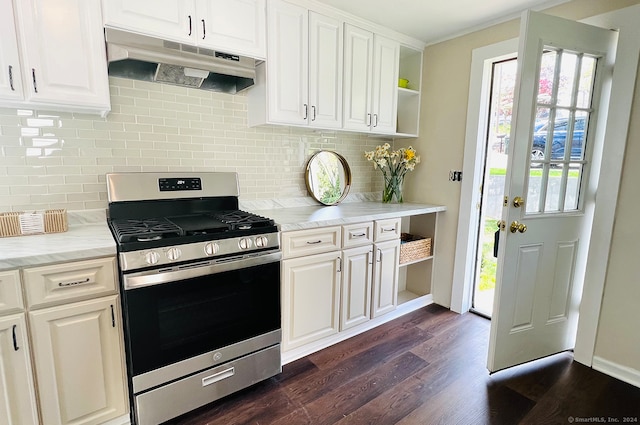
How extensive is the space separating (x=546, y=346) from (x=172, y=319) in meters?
2.37

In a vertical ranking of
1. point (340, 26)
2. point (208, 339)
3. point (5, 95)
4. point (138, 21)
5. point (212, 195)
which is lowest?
point (208, 339)

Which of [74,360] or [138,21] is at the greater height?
[138,21]

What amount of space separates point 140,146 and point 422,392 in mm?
2238

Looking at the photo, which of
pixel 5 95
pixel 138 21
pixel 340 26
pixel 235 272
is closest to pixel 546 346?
pixel 235 272

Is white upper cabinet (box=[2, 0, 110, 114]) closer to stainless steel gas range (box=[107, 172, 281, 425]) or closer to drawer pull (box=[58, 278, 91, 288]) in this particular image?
stainless steel gas range (box=[107, 172, 281, 425])

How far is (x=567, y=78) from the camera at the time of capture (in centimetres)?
193

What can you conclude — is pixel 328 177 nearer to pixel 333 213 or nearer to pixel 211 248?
pixel 333 213

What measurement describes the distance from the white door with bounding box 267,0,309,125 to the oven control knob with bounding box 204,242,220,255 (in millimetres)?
947

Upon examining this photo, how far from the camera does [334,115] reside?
7.88 feet

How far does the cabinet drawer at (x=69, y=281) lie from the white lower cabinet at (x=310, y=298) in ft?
2.98

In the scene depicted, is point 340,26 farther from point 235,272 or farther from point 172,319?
point 172,319

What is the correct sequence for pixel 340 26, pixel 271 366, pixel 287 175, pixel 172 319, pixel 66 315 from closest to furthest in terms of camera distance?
pixel 66 315 < pixel 172 319 < pixel 271 366 < pixel 340 26 < pixel 287 175

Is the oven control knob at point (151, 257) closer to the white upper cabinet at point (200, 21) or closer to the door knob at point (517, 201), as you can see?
the white upper cabinet at point (200, 21)

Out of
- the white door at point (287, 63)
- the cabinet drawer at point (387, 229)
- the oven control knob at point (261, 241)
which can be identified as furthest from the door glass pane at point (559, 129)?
the oven control knob at point (261, 241)
